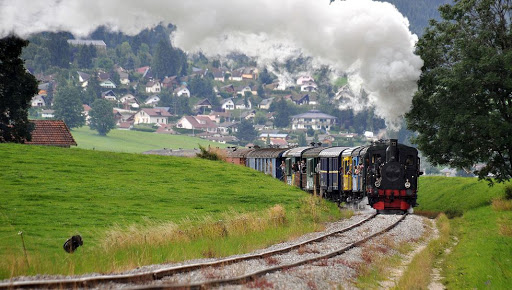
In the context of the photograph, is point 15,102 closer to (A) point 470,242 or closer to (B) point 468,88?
(B) point 468,88

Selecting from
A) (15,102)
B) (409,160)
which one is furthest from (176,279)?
(15,102)

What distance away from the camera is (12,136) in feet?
205

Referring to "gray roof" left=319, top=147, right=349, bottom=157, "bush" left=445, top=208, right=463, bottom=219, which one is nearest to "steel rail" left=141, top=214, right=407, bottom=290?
"bush" left=445, top=208, right=463, bottom=219

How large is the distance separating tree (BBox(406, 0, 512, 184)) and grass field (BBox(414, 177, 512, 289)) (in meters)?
3.22

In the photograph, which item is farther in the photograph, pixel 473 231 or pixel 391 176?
pixel 391 176

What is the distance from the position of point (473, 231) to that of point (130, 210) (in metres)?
15.2

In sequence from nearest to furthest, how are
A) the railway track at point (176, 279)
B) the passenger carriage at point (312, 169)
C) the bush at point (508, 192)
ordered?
the railway track at point (176, 279), the bush at point (508, 192), the passenger carriage at point (312, 169)

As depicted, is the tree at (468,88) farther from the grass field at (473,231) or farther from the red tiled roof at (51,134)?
the red tiled roof at (51,134)

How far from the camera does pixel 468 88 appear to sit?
148ft

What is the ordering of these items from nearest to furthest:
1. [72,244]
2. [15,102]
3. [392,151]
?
1. [72,244]
2. [392,151]
3. [15,102]

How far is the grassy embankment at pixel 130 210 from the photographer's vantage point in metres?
22.3

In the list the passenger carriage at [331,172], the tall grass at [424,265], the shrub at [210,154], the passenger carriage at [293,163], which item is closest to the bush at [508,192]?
the passenger carriage at [331,172]

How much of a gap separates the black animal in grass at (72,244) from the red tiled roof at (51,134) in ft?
211

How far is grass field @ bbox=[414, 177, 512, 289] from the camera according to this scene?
2242 centimetres
